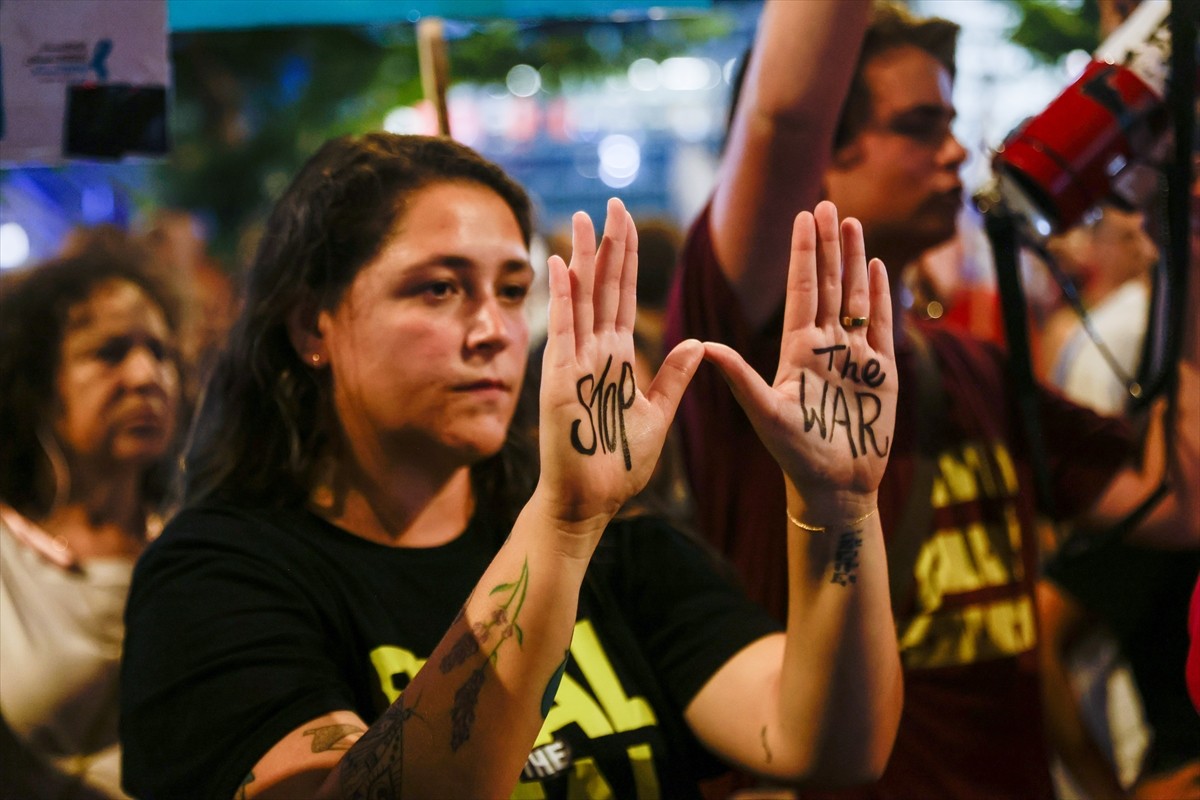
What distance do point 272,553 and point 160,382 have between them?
1132 mm

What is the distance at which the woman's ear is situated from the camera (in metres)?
1.50

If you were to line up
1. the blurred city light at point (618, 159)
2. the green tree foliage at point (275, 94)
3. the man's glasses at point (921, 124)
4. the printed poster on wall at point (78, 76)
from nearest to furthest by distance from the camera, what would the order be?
1. the printed poster on wall at point (78, 76)
2. the man's glasses at point (921, 124)
3. the green tree foliage at point (275, 94)
4. the blurred city light at point (618, 159)

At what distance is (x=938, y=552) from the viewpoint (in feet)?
5.38

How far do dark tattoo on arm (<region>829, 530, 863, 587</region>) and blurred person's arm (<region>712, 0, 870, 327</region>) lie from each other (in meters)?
0.41

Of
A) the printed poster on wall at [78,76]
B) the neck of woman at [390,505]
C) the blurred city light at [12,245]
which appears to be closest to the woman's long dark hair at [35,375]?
the blurred city light at [12,245]

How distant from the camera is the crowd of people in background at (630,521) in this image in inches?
43.3

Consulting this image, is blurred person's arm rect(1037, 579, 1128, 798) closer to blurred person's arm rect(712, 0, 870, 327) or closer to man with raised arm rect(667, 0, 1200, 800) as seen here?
man with raised arm rect(667, 0, 1200, 800)

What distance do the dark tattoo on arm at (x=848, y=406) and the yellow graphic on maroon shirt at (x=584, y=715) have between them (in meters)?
0.34

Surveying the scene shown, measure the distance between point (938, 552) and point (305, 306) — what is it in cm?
A: 90

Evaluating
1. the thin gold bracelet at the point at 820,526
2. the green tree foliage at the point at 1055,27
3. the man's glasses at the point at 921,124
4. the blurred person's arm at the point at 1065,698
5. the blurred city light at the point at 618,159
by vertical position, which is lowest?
the blurred person's arm at the point at 1065,698

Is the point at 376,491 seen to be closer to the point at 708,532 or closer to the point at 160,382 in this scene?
the point at 708,532

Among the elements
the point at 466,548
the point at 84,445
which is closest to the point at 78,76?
the point at 466,548

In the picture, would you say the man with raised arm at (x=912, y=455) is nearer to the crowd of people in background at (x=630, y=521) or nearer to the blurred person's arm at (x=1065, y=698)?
the crowd of people in background at (x=630, y=521)

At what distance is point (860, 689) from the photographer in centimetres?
132
